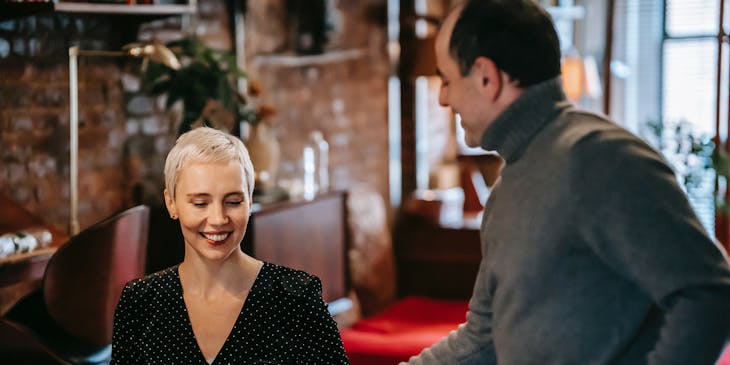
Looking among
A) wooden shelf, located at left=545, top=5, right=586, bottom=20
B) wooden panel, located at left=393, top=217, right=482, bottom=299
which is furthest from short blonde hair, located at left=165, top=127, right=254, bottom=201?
wooden shelf, located at left=545, top=5, right=586, bottom=20

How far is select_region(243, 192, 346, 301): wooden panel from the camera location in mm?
3889

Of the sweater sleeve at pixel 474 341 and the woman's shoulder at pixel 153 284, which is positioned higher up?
the woman's shoulder at pixel 153 284

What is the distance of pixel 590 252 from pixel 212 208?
70cm

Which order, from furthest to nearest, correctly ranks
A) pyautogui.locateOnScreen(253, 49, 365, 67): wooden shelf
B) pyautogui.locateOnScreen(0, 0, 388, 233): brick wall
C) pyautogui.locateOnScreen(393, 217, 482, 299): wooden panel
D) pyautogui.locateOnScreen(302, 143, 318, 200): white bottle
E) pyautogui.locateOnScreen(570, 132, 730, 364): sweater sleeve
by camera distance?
1. pyautogui.locateOnScreen(393, 217, 482, 299): wooden panel
2. pyautogui.locateOnScreen(253, 49, 365, 67): wooden shelf
3. pyautogui.locateOnScreen(302, 143, 318, 200): white bottle
4. pyautogui.locateOnScreen(0, 0, 388, 233): brick wall
5. pyautogui.locateOnScreen(570, 132, 730, 364): sweater sleeve

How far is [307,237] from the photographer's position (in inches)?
170

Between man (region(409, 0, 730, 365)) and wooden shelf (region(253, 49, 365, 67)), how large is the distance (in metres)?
3.07

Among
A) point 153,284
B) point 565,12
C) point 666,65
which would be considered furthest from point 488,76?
point 666,65

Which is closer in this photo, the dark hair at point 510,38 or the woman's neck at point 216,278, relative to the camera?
the dark hair at point 510,38

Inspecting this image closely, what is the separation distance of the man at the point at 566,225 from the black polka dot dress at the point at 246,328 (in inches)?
13.7

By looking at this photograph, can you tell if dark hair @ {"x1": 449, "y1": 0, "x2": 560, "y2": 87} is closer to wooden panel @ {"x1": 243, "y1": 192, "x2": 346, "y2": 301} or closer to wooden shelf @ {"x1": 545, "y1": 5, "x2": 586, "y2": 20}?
wooden panel @ {"x1": 243, "y1": 192, "x2": 346, "y2": 301}

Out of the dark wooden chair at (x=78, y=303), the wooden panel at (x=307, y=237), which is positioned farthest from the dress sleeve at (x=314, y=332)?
the wooden panel at (x=307, y=237)

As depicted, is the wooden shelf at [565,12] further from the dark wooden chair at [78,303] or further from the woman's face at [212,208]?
the woman's face at [212,208]

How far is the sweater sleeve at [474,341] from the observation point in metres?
1.74

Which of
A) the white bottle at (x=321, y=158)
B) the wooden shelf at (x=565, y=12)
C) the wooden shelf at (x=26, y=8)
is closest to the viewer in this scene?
the wooden shelf at (x=26, y=8)
